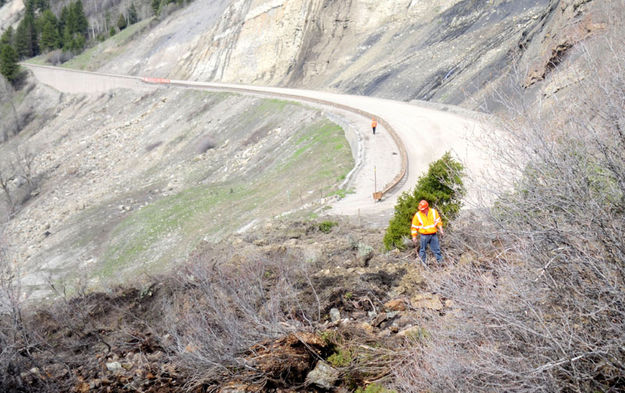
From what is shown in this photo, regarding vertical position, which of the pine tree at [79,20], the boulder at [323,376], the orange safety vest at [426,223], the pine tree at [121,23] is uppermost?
the pine tree at [79,20]

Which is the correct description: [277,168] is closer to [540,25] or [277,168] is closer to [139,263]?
[139,263]

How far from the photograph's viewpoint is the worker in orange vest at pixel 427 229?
26.2 feet

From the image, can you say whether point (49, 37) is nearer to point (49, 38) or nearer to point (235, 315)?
point (49, 38)

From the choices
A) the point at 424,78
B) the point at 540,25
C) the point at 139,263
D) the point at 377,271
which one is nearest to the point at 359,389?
the point at 377,271

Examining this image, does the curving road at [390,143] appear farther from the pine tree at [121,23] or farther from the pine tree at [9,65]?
the pine tree at [121,23]

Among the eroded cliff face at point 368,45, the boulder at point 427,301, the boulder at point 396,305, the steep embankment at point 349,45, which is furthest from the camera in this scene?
the steep embankment at point 349,45

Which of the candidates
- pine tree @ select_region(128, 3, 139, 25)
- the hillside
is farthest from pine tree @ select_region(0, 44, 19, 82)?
the hillside


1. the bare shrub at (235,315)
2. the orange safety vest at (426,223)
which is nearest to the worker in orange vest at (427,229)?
the orange safety vest at (426,223)

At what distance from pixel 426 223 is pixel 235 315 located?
3421 mm

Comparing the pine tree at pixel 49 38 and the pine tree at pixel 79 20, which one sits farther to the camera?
the pine tree at pixel 79 20

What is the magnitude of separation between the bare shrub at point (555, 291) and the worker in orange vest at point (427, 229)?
278 centimetres

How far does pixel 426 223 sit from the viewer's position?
804cm

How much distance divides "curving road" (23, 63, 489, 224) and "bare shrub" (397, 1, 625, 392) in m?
3.56

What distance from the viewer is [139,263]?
57.9ft
